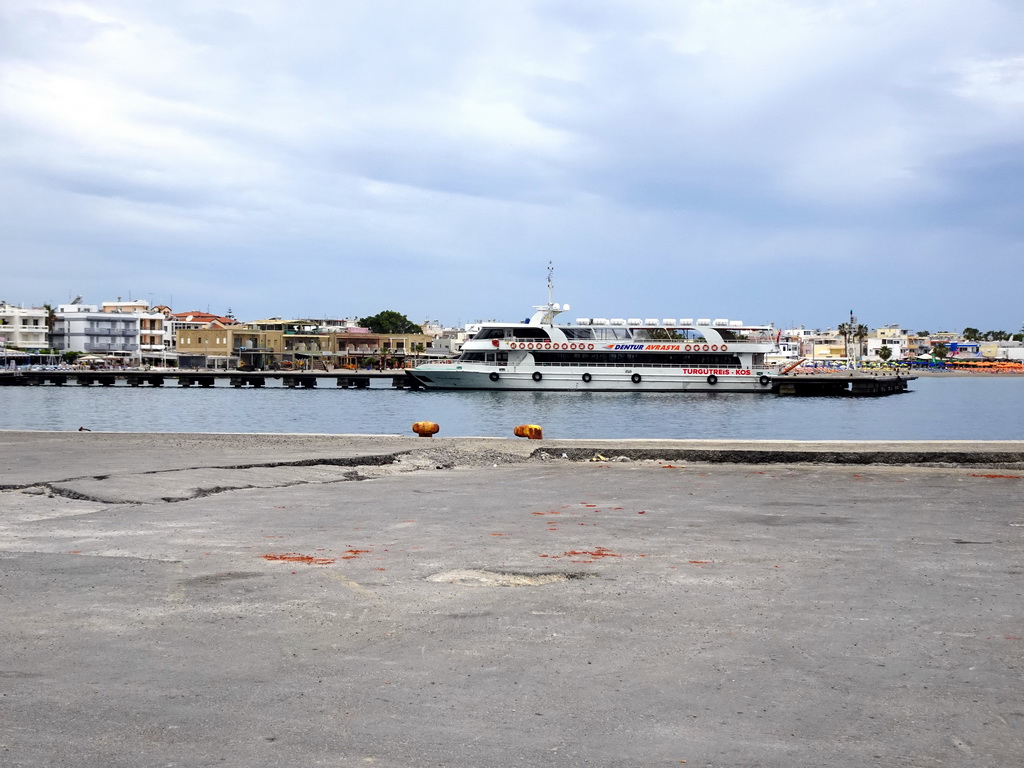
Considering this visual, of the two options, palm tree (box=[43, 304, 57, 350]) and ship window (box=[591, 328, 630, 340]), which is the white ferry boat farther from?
palm tree (box=[43, 304, 57, 350])

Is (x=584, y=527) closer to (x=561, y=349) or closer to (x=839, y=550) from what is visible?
(x=839, y=550)

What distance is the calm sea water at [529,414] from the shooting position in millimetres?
44594

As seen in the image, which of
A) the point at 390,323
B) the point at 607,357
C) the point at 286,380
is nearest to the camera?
the point at 607,357

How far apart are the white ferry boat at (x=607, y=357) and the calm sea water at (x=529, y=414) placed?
47.6 inches

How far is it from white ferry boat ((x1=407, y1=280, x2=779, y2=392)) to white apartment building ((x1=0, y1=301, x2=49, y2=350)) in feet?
279

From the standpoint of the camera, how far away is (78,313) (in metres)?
139

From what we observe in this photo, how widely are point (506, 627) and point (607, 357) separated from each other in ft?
211

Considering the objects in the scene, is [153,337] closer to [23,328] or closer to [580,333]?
[23,328]

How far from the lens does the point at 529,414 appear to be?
169ft

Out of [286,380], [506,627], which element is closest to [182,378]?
[286,380]

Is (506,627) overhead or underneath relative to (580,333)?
underneath

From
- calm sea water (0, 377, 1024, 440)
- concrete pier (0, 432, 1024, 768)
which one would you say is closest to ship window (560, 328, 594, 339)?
calm sea water (0, 377, 1024, 440)

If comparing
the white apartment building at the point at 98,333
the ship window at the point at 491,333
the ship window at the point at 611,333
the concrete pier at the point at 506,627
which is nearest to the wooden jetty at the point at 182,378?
the ship window at the point at 491,333

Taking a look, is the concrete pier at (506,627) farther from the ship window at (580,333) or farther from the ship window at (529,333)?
the ship window at (580,333)
